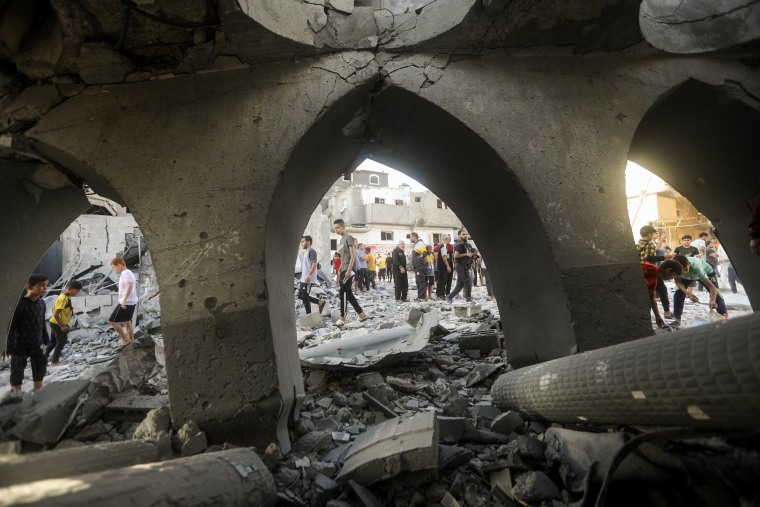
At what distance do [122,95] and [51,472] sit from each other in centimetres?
217

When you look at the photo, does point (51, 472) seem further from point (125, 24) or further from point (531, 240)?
point (531, 240)

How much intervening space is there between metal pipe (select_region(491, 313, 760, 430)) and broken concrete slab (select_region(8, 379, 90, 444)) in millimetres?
3278

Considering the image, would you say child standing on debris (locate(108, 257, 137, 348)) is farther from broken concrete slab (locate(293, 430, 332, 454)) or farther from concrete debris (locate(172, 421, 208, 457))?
broken concrete slab (locate(293, 430, 332, 454))

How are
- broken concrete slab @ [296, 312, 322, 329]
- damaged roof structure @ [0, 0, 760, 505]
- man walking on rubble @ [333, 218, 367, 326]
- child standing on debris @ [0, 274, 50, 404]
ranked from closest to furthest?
damaged roof structure @ [0, 0, 760, 505] → child standing on debris @ [0, 274, 50, 404] → man walking on rubble @ [333, 218, 367, 326] → broken concrete slab @ [296, 312, 322, 329]

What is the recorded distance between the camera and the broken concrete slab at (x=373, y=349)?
3258 millimetres

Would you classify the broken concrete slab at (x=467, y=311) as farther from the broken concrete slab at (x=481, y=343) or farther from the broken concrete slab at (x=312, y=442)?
the broken concrete slab at (x=312, y=442)

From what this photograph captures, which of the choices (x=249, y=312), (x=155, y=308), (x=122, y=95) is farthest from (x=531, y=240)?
(x=155, y=308)

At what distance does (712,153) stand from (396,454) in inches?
175

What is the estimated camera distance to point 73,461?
137 centimetres

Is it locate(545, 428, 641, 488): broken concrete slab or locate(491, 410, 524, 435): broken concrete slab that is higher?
locate(545, 428, 641, 488): broken concrete slab

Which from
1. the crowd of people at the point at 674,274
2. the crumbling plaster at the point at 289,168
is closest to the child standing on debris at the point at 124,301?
the crumbling plaster at the point at 289,168

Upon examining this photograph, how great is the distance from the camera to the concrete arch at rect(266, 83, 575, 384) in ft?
7.73

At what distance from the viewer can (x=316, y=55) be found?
232cm

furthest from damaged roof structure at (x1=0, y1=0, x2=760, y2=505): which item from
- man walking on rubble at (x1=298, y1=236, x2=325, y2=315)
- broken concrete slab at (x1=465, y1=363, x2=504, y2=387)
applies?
man walking on rubble at (x1=298, y1=236, x2=325, y2=315)
